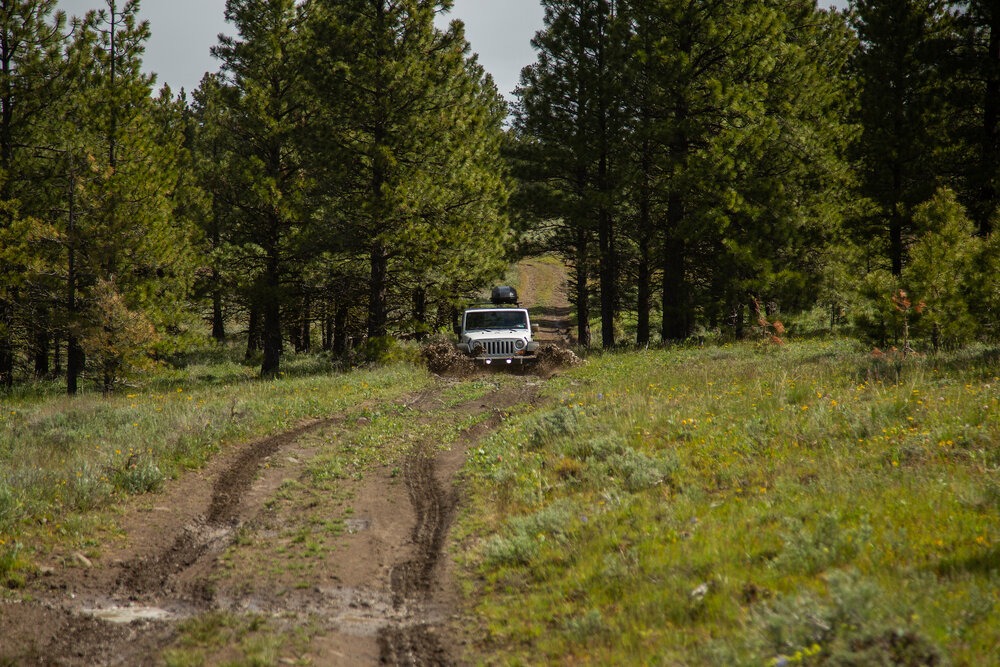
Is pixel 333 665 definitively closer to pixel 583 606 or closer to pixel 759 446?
pixel 583 606

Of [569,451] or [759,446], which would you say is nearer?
[759,446]

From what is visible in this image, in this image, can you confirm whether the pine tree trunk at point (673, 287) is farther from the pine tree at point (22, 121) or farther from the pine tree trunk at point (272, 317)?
the pine tree at point (22, 121)

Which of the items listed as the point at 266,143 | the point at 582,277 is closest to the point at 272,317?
the point at 266,143

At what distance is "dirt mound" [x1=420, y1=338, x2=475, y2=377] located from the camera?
2109 cm

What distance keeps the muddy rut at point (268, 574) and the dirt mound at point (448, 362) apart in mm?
10866

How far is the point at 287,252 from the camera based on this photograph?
22.6 meters

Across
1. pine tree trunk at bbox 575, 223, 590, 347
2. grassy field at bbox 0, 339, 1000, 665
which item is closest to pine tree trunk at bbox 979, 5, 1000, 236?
grassy field at bbox 0, 339, 1000, 665

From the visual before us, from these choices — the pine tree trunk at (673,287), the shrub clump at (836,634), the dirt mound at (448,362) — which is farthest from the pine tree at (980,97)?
the shrub clump at (836,634)

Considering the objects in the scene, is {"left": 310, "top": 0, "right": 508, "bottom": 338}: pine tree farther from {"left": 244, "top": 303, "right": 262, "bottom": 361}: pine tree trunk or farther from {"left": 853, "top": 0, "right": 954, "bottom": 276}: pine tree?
{"left": 853, "top": 0, "right": 954, "bottom": 276}: pine tree

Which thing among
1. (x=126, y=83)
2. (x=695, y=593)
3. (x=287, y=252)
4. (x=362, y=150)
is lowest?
(x=695, y=593)

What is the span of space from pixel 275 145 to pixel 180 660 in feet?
66.3

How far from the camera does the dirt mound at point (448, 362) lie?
21094 millimetres

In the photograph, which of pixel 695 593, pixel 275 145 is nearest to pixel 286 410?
pixel 695 593

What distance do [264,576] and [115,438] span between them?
6170 mm
